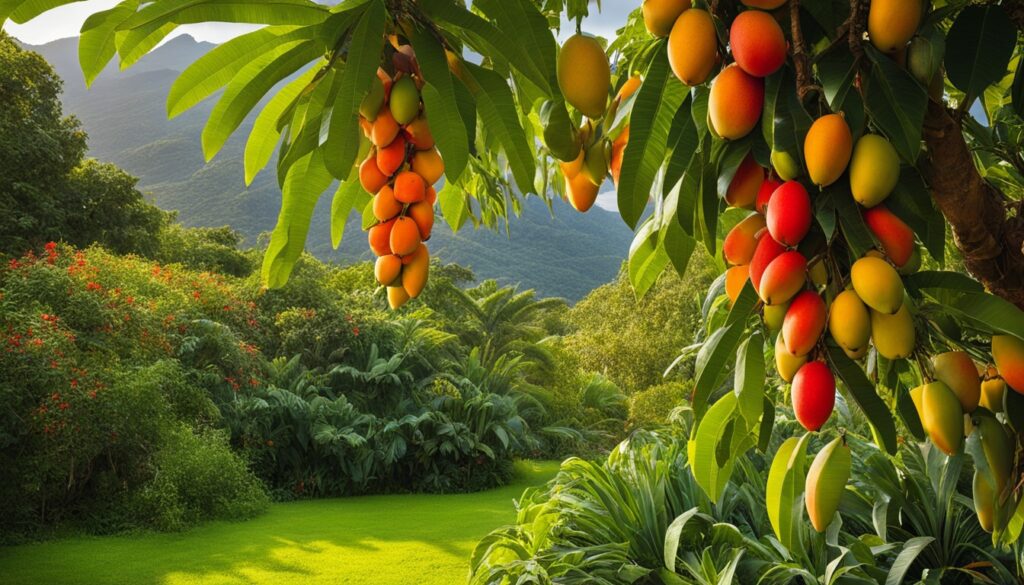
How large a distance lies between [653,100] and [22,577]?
17.1 feet

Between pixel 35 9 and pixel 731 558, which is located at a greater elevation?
pixel 35 9

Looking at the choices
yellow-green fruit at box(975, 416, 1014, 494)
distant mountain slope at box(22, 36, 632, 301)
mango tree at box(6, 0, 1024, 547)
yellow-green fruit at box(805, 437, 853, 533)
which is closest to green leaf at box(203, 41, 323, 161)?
mango tree at box(6, 0, 1024, 547)

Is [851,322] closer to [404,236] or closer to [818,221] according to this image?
[818,221]

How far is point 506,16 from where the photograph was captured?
1.68ft

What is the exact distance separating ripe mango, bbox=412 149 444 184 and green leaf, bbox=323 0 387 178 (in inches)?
4.9

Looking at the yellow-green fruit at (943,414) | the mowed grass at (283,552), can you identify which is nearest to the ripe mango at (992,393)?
the yellow-green fruit at (943,414)

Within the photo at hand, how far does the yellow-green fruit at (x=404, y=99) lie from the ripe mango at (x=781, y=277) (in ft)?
0.91

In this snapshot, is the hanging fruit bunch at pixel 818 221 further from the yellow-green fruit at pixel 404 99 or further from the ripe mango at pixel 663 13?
the yellow-green fruit at pixel 404 99

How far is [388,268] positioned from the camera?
0.61 m

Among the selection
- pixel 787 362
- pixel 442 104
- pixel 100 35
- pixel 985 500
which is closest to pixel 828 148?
pixel 787 362

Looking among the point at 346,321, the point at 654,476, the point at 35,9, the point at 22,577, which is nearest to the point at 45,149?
the point at 346,321

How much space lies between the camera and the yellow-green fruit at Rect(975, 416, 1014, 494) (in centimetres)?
58

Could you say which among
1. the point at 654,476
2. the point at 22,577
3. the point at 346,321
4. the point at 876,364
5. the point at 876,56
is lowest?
the point at 22,577

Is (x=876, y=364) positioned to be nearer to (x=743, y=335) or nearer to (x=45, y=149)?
(x=743, y=335)
